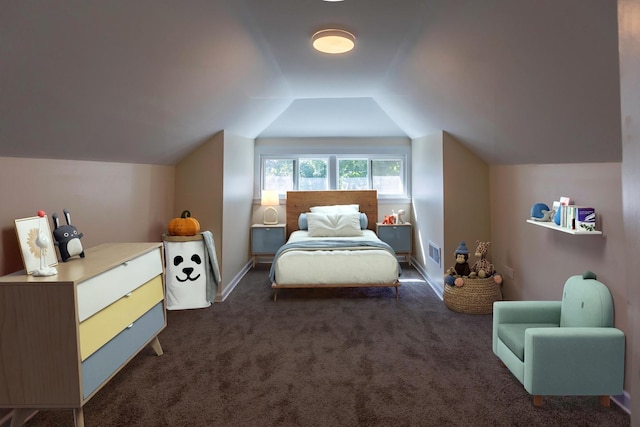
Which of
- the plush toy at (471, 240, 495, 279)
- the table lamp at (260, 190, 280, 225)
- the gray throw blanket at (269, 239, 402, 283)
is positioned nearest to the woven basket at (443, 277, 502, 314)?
the plush toy at (471, 240, 495, 279)

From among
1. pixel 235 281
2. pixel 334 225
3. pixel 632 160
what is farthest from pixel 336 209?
pixel 632 160

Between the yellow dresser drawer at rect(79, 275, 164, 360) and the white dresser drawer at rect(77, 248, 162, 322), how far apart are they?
0.13 ft

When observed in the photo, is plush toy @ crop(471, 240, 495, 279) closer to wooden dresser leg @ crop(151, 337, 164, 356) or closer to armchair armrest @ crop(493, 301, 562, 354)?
armchair armrest @ crop(493, 301, 562, 354)

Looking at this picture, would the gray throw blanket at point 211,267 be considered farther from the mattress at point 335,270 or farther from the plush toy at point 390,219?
the plush toy at point 390,219

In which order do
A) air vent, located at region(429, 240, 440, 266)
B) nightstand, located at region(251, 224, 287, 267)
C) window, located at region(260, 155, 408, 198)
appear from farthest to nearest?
window, located at region(260, 155, 408, 198)
nightstand, located at region(251, 224, 287, 267)
air vent, located at region(429, 240, 440, 266)

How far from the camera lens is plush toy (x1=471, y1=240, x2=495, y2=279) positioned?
12.6 ft

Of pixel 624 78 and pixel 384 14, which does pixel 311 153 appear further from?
pixel 624 78

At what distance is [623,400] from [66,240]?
348 cm

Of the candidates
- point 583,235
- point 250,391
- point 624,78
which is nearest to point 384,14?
point 583,235

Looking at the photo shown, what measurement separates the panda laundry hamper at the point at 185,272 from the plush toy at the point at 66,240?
145 cm

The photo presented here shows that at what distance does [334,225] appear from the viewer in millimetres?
5387

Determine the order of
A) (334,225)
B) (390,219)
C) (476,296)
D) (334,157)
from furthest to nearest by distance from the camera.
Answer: (334,157), (390,219), (334,225), (476,296)

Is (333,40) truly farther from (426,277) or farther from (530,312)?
(426,277)

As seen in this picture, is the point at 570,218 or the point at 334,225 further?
the point at 334,225
